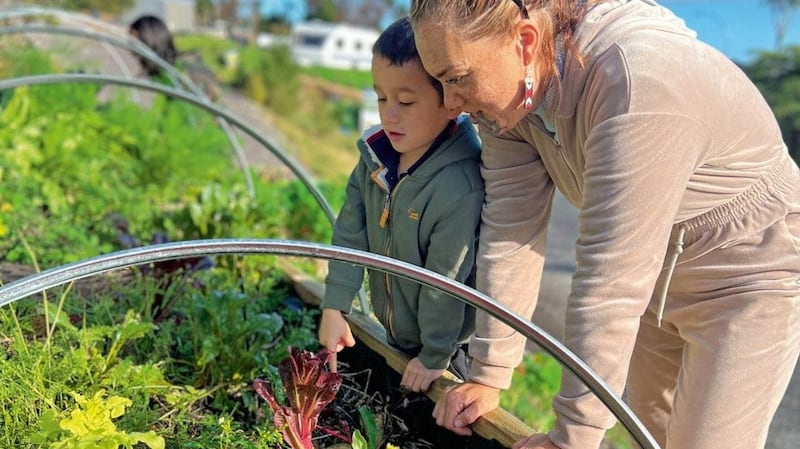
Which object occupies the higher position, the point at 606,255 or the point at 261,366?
the point at 606,255

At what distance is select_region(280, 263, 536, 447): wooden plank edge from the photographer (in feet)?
5.41

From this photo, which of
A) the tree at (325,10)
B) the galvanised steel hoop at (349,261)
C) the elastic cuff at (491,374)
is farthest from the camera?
the tree at (325,10)

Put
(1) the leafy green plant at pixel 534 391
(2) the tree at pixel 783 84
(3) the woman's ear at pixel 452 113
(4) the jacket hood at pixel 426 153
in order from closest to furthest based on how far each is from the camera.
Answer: (3) the woman's ear at pixel 452 113
(4) the jacket hood at pixel 426 153
(1) the leafy green plant at pixel 534 391
(2) the tree at pixel 783 84

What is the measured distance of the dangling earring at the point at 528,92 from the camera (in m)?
1.34

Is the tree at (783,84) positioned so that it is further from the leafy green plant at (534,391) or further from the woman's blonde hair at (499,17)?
the woman's blonde hair at (499,17)

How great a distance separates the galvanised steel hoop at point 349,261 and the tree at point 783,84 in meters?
13.8

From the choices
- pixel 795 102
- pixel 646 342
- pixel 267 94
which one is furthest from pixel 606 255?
pixel 267 94

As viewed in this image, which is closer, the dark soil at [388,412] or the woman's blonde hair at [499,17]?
the woman's blonde hair at [499,17]

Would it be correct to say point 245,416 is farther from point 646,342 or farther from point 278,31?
point 278,31

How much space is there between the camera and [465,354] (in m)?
2.04

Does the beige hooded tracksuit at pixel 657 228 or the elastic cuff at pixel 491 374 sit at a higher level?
the beige hooded tracksuit at pixel 657 228

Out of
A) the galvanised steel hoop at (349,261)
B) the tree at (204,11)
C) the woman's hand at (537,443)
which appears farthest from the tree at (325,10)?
the galvanised steel hoop at (349,261)

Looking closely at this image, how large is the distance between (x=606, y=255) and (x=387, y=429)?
82 cm

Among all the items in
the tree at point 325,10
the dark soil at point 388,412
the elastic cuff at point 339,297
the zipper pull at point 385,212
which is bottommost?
the dark soil at point 388,412
